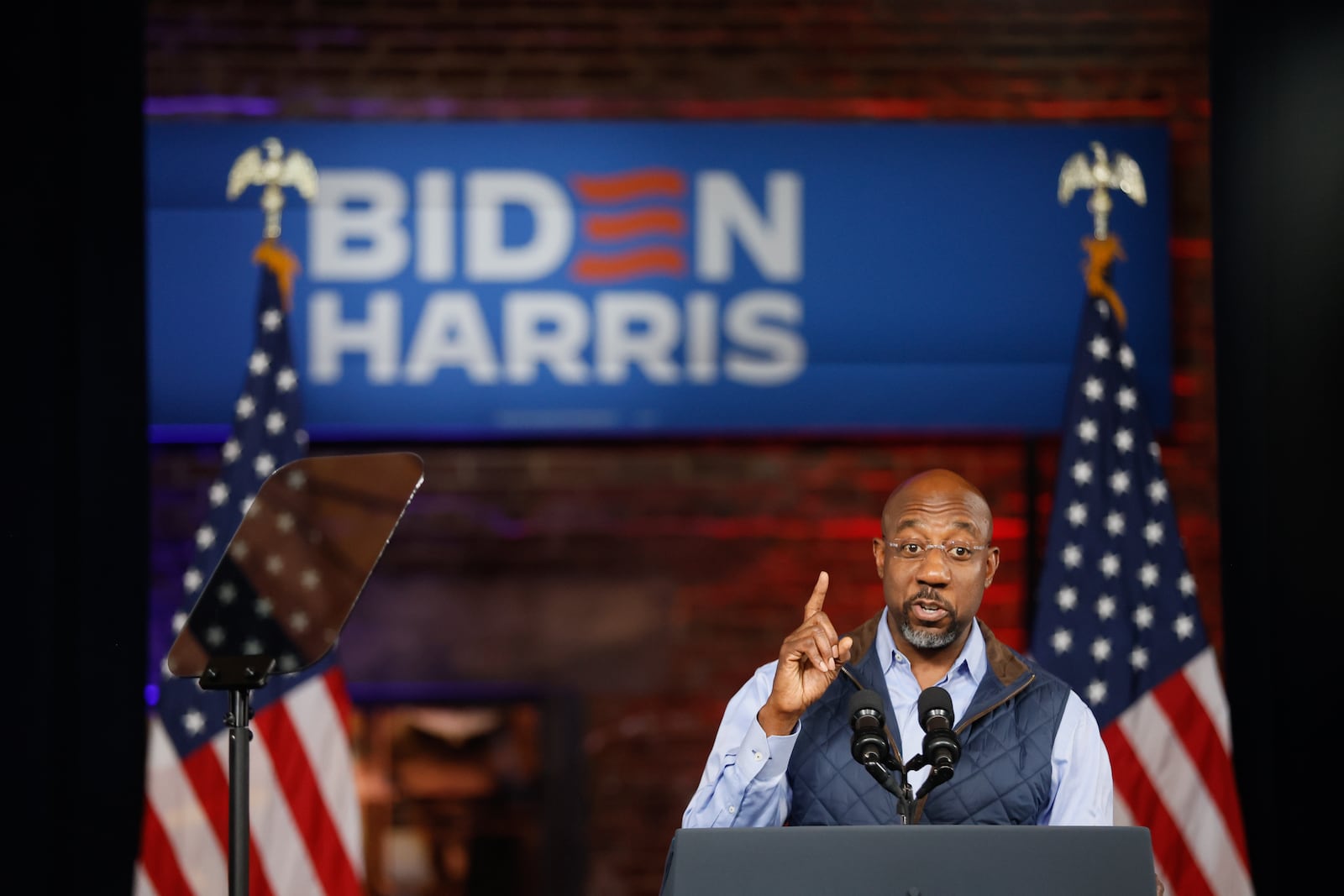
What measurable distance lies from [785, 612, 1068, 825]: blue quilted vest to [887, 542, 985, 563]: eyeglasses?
0.57ft

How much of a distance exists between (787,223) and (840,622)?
109cm

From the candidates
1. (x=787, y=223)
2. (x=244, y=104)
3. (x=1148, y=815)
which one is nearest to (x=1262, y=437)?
(x=1148, y=815)

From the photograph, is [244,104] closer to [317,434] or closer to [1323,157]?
[317,434]

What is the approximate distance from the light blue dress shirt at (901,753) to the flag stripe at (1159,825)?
4.78 ft

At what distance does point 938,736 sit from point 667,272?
252 centimetres

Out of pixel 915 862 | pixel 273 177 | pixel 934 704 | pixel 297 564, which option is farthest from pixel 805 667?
pixel 273 177

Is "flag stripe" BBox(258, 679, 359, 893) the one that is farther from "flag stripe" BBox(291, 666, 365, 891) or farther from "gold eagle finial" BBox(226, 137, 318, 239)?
"gold eagle finial" BBox(226, 137, 318, 239)

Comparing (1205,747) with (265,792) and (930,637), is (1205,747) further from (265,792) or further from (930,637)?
(265,792)

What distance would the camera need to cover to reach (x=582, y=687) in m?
4.06

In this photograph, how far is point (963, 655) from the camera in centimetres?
239

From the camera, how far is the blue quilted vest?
7.23ft

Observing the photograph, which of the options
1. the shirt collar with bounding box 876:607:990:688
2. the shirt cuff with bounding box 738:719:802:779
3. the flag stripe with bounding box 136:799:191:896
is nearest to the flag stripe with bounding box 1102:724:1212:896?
the shirt collar with bounding box 876:607:990:688

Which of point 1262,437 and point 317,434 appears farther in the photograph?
point 317,434

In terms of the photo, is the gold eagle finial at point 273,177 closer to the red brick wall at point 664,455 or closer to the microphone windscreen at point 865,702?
the red brick wall at point 664,455
